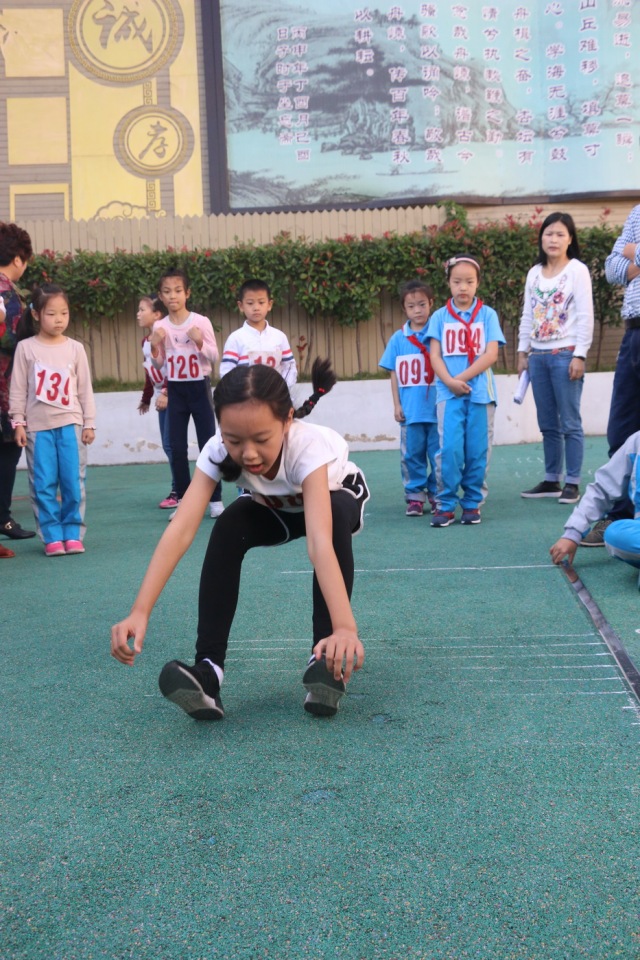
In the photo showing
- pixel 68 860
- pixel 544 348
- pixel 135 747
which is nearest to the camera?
pixel 68 860

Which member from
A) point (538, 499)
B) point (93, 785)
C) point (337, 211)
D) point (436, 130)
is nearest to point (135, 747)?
point (93, 785)

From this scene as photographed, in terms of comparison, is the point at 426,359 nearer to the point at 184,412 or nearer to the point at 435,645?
the point at 184,412

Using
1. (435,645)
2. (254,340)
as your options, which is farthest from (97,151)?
(435,645)

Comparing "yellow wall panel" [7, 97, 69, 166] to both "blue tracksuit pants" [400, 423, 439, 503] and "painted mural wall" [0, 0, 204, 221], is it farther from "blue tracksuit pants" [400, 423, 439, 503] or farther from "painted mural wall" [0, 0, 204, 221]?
"blue tracksuit pants" [400, 423, 439, 503]

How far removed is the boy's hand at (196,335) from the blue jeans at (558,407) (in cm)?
205

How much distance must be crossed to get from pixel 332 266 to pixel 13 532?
6566 millimetres

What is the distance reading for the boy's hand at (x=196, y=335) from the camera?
6.22 meters

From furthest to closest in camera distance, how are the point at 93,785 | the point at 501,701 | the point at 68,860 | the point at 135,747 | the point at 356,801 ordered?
the point at 501,701 → the point at 135,747 → the point at 93,785 → the point at 356,801 → the point at 68,860

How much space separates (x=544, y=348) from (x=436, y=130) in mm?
6826

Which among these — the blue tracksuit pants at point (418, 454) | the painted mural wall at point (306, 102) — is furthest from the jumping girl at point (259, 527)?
the painted mural wall at point (306, 102)

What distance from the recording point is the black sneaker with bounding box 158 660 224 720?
2.42 m

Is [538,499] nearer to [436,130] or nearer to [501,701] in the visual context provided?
[501,701]

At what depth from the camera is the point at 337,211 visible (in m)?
11.9

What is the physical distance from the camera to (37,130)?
12.3 metres
